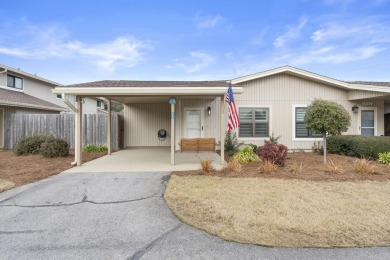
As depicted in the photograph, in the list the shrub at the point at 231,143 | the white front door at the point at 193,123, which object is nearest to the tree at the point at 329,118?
the shrub at the point at 231,143

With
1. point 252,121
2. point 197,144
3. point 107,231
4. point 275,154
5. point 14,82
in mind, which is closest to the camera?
point 107,231

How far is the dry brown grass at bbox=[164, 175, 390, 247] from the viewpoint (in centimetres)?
346

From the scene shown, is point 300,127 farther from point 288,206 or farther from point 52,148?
point 52,148

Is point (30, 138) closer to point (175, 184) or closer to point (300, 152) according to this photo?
A: point (175, 184)

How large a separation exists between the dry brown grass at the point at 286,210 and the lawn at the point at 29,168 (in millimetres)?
3919

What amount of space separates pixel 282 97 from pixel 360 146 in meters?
3.99

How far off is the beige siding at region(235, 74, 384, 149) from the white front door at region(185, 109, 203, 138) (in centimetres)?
216

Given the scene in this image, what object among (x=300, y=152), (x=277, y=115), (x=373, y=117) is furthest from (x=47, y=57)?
(x=373, y=117)

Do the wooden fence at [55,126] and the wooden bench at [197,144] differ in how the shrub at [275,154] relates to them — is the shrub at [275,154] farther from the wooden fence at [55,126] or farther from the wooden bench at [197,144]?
the wooden fence at [55,126]

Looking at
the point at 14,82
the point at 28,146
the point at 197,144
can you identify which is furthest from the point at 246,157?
the point at 14,82

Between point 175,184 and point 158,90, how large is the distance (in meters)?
3.26

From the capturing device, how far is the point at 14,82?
55.8ft

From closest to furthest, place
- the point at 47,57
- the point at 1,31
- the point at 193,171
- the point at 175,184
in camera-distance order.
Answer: the point at 175,184, the point at 193,171, the point at 1,31, the point at 47,57

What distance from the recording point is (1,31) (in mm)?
17078
